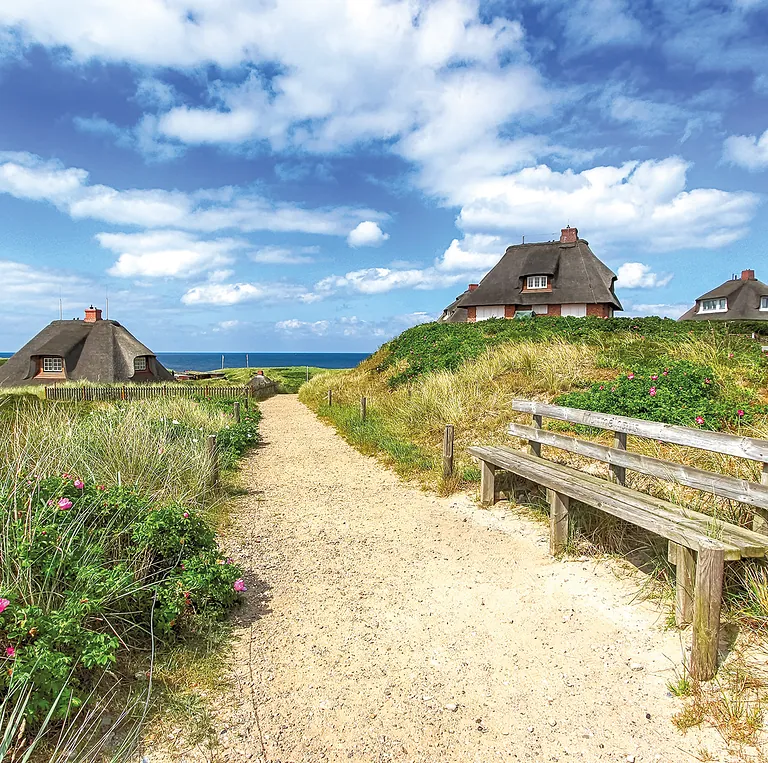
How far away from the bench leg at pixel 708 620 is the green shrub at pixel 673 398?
534cm

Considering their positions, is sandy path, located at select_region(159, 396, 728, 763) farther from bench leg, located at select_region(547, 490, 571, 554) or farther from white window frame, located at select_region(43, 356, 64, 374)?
white window frame, located at select_region(43, 356, 64, 374)

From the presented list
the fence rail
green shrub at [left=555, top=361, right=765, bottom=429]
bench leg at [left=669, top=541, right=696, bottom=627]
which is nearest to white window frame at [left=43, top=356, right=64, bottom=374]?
the fence rail

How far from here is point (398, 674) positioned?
3.35 m

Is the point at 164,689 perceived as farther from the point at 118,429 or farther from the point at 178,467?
the point at 118,429

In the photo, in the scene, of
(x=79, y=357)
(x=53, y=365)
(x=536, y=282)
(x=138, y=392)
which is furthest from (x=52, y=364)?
(x=536, y=282)

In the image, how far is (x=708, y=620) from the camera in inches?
121

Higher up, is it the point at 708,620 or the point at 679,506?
the point at 679,506

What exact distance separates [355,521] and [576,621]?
315cm

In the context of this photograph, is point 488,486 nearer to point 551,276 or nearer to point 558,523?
point 558,523

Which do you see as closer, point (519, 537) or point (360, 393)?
point (519, 537)

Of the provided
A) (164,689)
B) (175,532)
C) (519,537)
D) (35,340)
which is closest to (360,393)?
(519,537)

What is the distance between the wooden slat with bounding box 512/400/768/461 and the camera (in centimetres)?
386

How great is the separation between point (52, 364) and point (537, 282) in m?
29.6

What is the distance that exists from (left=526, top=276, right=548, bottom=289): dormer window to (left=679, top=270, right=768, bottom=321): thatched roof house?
15047mm
